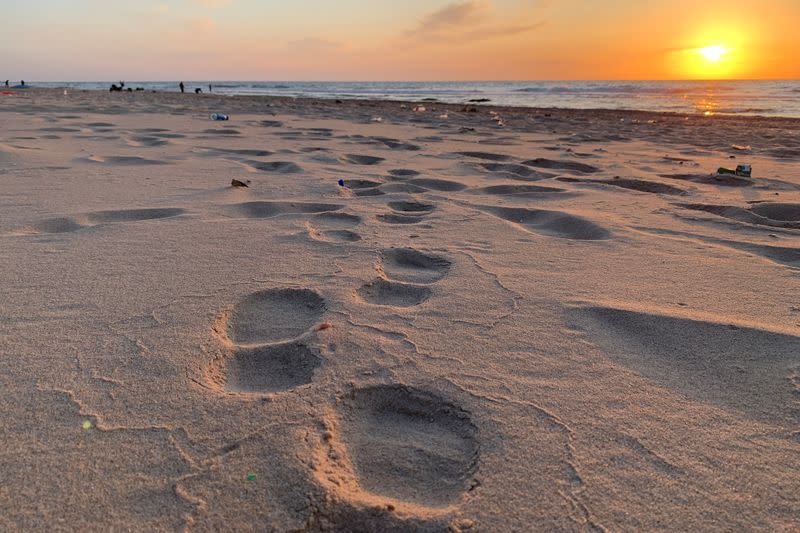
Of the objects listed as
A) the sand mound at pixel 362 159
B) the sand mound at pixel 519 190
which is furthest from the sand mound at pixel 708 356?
the sand mound at pixel 362 159

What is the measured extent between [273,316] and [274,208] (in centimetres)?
98

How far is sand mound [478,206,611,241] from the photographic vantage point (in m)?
1.83

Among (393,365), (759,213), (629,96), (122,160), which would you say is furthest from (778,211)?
(629,96)

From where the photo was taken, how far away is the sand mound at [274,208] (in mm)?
2014

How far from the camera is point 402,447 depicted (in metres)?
0.81

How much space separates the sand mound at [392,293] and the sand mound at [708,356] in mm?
369

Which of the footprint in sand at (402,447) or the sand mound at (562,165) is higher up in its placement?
the sand mound at (562,165)

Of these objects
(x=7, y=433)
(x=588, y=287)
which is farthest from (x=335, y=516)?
(x=588, y=287)

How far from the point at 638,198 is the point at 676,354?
1.56m

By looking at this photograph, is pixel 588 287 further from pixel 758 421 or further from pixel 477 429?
pixel 477 429

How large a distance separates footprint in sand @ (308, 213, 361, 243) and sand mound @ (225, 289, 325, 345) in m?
0.43

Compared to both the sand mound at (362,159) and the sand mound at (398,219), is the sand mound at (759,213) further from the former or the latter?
the sand mound at (362,159)

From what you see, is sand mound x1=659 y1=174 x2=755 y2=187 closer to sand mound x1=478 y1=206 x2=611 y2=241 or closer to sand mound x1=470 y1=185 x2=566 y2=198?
sand mound x1=470 y1=185 x2=566 y2=198

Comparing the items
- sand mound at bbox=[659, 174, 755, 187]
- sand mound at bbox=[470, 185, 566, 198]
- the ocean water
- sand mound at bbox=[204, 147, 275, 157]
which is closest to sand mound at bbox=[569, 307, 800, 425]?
sand mound at bbox=[470, 185, 566, 198]
